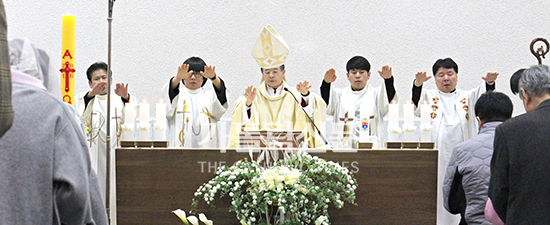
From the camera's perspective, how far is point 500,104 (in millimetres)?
3350

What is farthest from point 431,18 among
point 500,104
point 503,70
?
point 500,104

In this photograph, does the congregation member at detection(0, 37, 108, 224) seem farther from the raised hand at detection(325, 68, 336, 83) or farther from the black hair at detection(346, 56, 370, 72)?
the black hair at detection(346, 56, 370, 72)

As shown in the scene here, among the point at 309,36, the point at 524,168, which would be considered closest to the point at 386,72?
the point at 309,36

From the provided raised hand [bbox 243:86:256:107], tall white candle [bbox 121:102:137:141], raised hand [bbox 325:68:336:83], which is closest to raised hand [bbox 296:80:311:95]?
raised hand [bbox 243:86:256:107]

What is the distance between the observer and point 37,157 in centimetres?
179

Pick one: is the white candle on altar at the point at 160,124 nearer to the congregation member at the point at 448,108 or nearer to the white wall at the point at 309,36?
the congregation member at the point at 448,108

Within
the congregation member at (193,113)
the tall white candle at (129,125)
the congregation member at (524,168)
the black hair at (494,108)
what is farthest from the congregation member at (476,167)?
the congregation member at (193,113)

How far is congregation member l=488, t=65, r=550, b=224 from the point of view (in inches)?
96.5

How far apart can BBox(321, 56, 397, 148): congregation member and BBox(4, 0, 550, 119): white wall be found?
1509 mm

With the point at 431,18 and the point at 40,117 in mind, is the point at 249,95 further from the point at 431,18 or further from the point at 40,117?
the point at 431,18

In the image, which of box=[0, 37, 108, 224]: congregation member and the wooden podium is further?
the wooden podium

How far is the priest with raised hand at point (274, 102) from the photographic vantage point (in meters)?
5.12

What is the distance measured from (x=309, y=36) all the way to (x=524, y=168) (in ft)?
18.7

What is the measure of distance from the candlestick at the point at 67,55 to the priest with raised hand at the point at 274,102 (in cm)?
143
